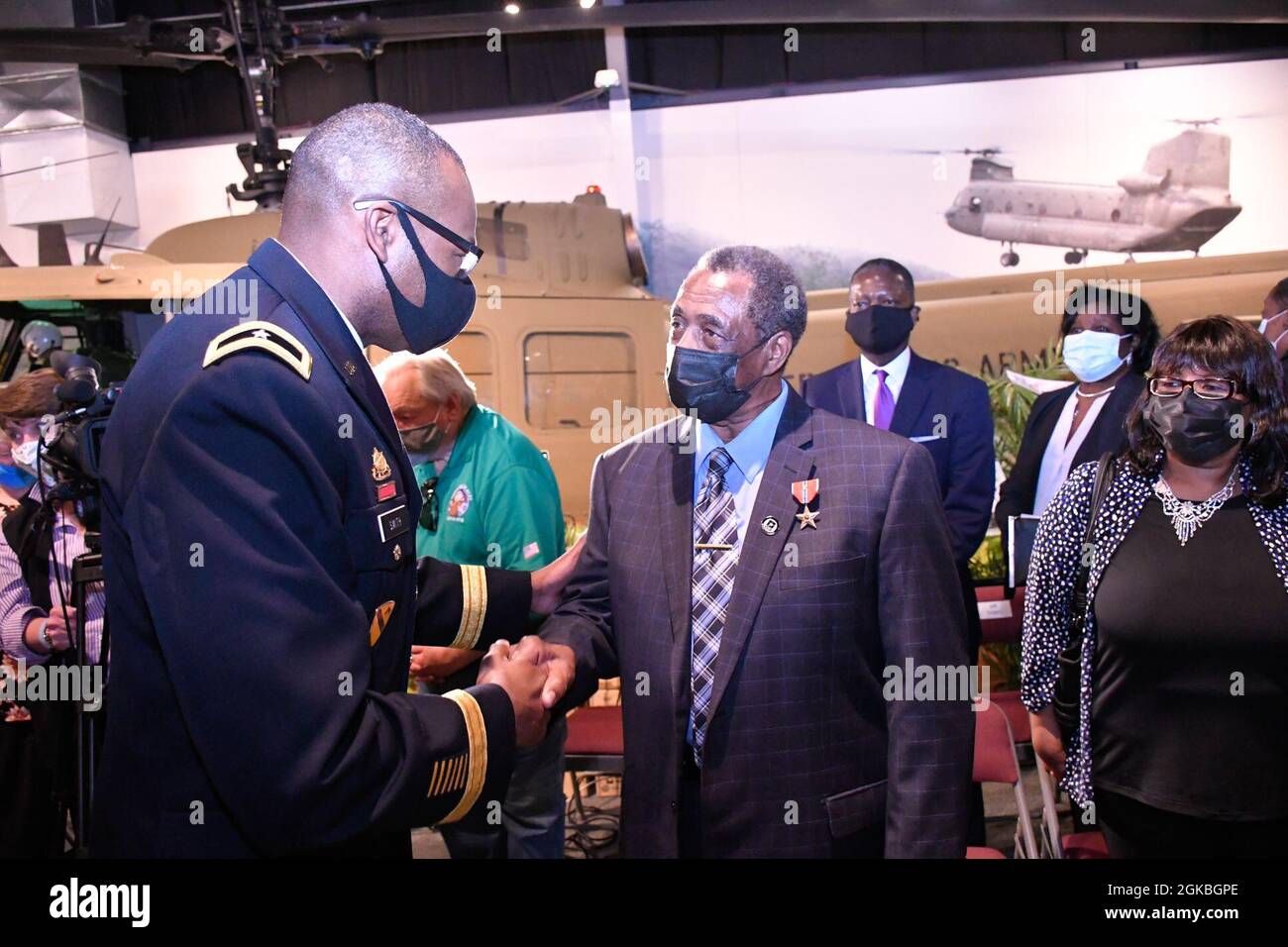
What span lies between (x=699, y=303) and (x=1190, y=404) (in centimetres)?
112

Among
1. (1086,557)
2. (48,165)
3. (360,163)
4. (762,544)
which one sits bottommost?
(1086,557)

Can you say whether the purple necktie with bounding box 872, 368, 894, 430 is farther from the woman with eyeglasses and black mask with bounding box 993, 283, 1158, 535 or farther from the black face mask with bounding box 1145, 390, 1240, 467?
the black face mask with bounding box 1145, 390, 1240, 467

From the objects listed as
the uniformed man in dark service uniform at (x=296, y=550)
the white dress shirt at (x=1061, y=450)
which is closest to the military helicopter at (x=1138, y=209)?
the white dress shirt at (x=1061, y=450)

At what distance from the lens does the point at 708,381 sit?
6.56 ft

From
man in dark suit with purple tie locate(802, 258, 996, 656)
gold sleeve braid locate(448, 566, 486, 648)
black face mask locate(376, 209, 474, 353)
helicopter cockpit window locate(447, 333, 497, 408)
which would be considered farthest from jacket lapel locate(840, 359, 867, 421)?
helicopter cockpit window locate(447, 333, 497, 408)

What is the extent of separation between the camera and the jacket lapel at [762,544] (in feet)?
5.88

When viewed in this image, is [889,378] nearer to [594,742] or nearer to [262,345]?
[594,742]

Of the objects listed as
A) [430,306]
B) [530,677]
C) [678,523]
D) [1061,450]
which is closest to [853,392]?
[1061,450]

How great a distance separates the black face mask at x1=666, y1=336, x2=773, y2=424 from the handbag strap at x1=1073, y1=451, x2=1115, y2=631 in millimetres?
875

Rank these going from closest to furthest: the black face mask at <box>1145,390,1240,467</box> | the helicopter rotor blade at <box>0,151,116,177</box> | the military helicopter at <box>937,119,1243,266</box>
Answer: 1. the black face mask at <box>1145,390,1240,467</box>
2. the helicopter rotor blade at <box>0,151,116,177</box>
3. the military helicopter at <box>937,119,1243,266</box>

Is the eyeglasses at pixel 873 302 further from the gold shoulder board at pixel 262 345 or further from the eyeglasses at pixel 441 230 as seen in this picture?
the gold shoulder board at pixel 262 345

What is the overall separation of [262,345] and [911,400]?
2974 mm

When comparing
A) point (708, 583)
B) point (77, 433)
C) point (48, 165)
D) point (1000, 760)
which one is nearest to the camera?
point (708, 583)

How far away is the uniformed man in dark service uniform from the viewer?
1.16 metres
